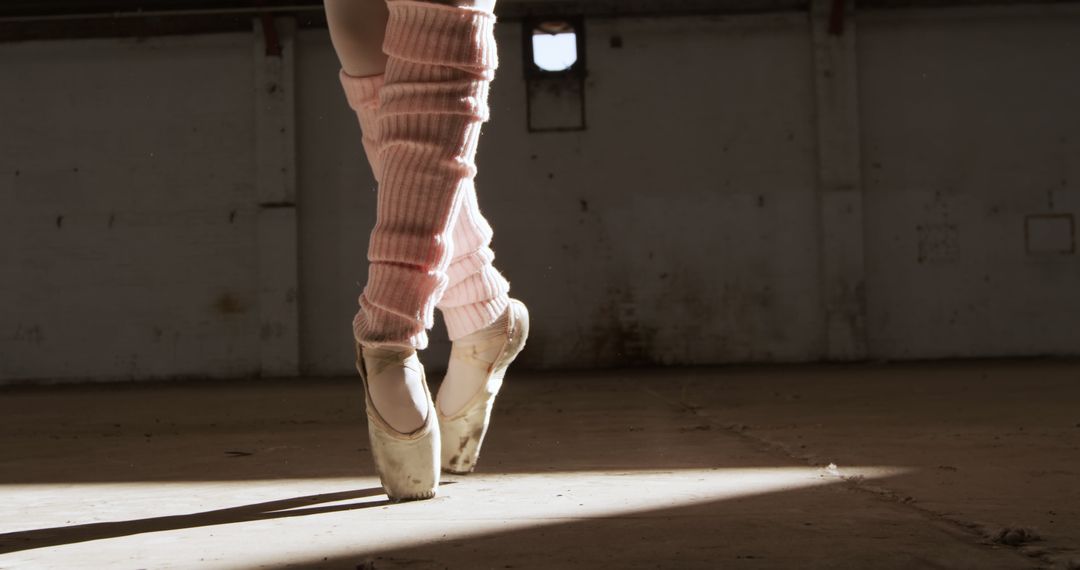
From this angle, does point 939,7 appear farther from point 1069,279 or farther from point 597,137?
point 597,137

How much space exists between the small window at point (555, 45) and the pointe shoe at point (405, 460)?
7.17m

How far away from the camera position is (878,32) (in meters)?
8.06

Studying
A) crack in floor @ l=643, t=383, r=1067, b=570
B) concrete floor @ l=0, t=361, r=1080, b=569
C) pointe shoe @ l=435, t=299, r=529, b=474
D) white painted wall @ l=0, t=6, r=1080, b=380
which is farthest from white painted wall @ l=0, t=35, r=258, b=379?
pointe shoe @ l=435, t=299, r=529, b=474

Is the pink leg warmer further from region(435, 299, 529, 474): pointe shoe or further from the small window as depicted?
the small window

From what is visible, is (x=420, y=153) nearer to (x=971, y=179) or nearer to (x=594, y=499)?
(x=594, y=499)

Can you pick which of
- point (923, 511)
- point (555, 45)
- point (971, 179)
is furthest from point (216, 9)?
point (923, 511)

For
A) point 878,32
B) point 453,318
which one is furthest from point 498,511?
point 878,32

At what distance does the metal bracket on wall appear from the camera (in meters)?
7.93

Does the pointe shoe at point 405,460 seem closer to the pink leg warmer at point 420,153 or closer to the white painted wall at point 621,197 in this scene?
the pink leg warmer at point 420,153

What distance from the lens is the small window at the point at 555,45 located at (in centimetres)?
801

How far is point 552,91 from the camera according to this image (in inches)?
314

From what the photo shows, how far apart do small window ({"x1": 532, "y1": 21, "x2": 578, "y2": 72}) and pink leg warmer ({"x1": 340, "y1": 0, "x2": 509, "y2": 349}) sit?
23.2 feet

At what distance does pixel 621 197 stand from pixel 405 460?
6983 millimetres

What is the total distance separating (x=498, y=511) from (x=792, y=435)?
1091 mm
